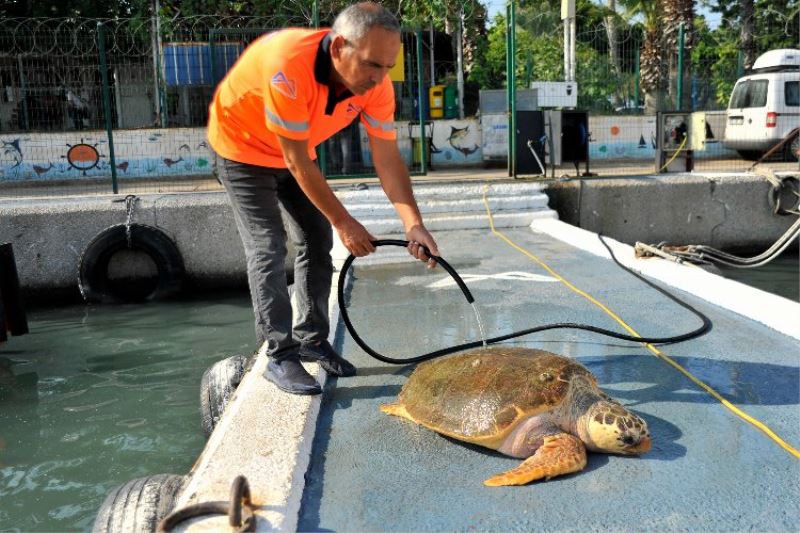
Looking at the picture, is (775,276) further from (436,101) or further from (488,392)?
(436,101)

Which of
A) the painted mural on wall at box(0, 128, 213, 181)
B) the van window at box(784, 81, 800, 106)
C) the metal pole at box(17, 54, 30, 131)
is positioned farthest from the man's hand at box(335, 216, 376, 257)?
the van window at box(784, 81, 800, 106)

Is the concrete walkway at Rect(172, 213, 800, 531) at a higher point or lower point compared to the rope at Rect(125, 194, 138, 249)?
lower

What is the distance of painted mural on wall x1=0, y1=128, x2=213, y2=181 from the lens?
13008 mm

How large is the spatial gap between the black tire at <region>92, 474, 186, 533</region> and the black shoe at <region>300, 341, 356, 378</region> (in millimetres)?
1061

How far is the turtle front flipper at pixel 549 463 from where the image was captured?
8.41 feet

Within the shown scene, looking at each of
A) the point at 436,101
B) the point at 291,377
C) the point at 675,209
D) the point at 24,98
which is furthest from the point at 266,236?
the point at 436,101

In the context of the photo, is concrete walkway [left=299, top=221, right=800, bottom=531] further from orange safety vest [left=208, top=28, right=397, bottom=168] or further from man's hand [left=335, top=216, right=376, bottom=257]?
orange safety vest [left=208, top=28, right=397, bottom=168]

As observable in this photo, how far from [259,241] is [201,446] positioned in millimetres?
1927

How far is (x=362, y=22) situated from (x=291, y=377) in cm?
166

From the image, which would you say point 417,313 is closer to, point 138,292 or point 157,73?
point 138,292

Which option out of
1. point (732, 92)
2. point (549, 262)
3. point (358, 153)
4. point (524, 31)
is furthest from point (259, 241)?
point (524, 31)

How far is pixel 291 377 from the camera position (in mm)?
3451

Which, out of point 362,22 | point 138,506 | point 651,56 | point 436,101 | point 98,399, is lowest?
point 98,399

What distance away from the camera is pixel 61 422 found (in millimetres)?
5148
